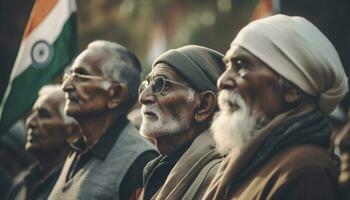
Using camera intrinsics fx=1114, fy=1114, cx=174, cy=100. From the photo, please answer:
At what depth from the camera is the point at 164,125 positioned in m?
7.30

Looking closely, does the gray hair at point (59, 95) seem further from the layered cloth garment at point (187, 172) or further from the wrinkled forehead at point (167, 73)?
the layered cloth garment at point (187, 172)

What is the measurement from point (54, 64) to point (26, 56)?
10.9 inches

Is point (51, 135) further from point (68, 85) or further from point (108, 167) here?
point (108, 167)

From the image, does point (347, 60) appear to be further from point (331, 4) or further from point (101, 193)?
point (101, 193)

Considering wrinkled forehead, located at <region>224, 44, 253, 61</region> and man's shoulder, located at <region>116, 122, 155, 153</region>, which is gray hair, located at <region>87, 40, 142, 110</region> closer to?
man's shoulder, located at <region>116, 122, 155, 153</region>

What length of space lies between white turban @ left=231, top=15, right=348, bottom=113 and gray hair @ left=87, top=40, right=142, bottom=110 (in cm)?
272

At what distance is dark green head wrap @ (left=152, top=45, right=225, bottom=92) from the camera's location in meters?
7.30

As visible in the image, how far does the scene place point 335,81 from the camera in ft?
19.5

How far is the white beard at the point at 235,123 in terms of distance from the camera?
601 cm

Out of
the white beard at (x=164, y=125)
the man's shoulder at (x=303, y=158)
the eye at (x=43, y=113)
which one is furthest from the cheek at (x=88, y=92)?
the man's shoulder at (x=303, y=158)

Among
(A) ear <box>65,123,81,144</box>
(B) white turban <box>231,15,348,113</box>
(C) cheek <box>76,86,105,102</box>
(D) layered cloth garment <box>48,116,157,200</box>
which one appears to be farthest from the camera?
(A) ear <box>65,123,81,144</box>

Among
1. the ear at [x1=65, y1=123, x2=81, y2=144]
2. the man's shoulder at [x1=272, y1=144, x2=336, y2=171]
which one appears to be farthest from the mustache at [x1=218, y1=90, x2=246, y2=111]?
the ear at [x1=65, y1=123, x2=81, y2=144]

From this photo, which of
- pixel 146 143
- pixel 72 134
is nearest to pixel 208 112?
pixel 146 143

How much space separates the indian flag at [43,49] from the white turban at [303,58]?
14.1ft
